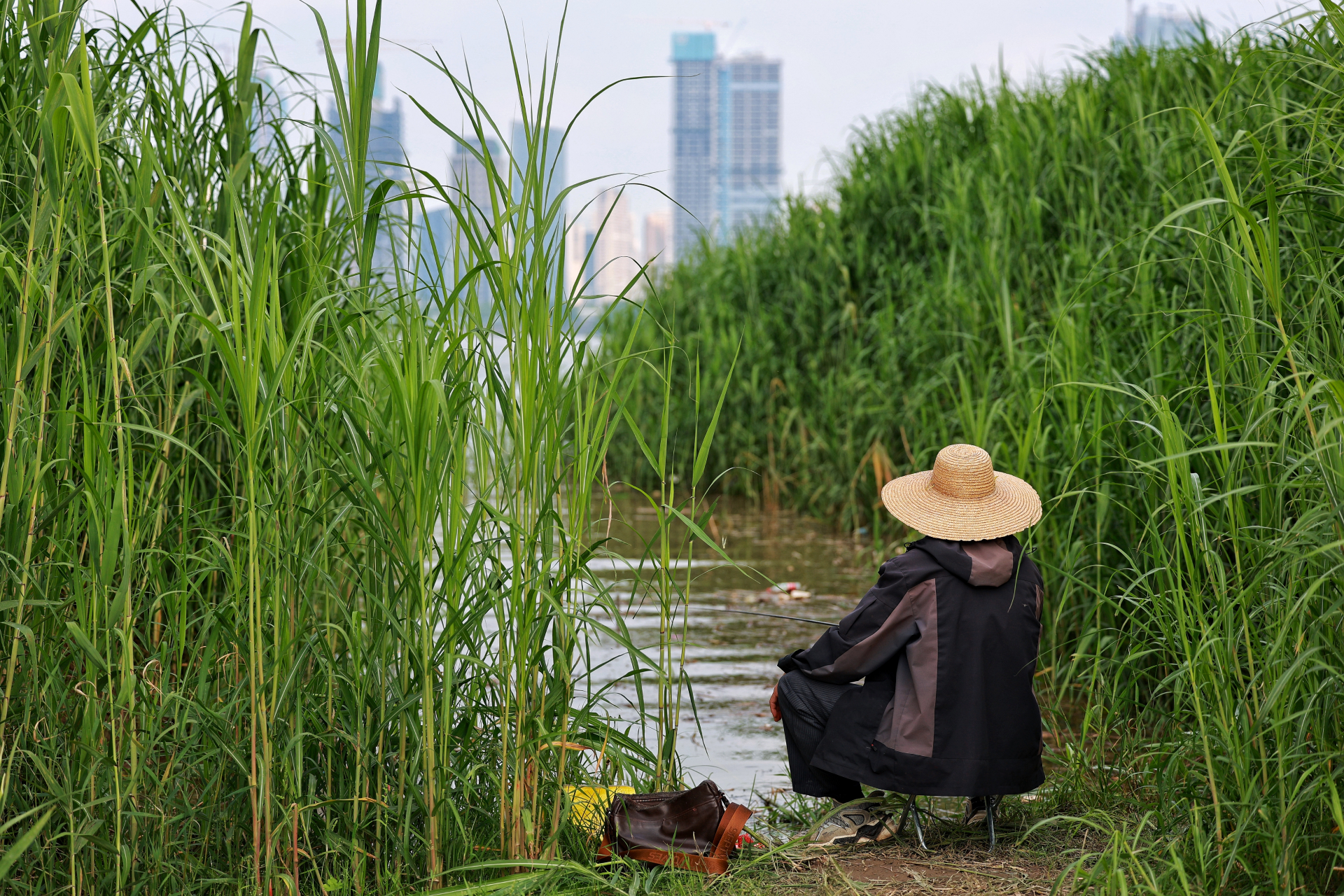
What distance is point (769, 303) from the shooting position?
35.4 ft

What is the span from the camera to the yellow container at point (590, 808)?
287 cm

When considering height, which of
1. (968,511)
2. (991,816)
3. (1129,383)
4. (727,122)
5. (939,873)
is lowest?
(939,873)

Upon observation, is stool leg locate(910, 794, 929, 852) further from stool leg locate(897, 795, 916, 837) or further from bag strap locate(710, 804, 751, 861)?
bag strap locate(710, 804, 751, 861)

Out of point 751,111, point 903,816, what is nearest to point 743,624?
point 903,816

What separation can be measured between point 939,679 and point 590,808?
37.6 inches

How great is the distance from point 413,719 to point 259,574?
472 mm

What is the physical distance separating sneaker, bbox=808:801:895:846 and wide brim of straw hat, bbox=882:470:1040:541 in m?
0.80

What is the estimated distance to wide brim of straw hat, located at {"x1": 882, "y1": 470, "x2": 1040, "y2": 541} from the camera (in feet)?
10.1

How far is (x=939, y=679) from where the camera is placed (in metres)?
2.98

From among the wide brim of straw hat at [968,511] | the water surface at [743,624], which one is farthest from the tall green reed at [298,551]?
the wide brim of straw hat at [968,511]

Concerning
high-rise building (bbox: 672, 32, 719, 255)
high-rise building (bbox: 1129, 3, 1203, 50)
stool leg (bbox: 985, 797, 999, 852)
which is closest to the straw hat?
stool leg (bbox: 985, 797, 999, 852)

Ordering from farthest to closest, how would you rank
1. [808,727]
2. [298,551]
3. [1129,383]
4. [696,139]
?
[696,139]
[1129,383]
[808,727]
[298,551]

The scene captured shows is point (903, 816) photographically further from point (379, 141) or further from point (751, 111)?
point (751, 111)

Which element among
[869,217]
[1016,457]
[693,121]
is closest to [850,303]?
[869,217]
